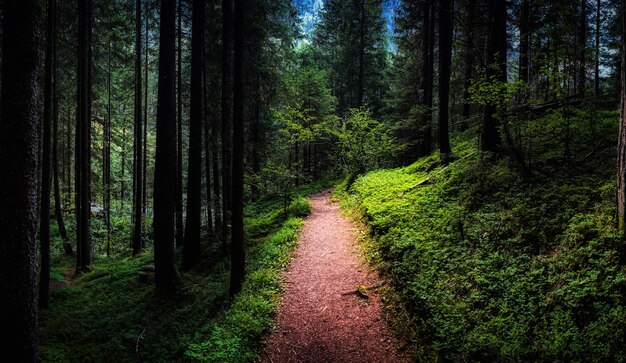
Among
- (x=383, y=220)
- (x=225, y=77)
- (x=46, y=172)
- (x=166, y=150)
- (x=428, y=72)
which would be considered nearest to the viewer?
(x=166, y=150)

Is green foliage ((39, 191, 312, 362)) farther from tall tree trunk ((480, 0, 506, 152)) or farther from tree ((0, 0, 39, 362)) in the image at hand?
tall tree trunk ((480, 0, 506, 152))

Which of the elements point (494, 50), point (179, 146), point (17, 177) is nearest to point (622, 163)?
point (494, 50)

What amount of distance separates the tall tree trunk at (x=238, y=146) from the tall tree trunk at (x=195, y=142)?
3473mm

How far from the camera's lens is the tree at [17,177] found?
12.3ft

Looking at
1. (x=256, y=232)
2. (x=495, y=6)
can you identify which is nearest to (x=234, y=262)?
(x=256, y=232)

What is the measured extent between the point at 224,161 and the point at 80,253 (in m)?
7.18

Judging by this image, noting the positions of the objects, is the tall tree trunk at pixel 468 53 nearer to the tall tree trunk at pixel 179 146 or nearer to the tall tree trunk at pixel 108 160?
the tall tree trunk at pixel 179 146

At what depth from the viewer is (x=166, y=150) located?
8398 mm

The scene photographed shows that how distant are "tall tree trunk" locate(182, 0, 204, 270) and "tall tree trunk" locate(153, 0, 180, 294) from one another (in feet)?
5.38

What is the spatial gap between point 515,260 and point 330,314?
352 centimetres

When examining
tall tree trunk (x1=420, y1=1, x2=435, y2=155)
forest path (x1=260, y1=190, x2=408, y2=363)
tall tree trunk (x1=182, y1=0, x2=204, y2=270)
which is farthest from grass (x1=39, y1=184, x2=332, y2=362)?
tall tree trunk (x1=420, y1=1, x2=435, y2=155)

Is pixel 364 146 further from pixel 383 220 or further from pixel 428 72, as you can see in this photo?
pixel 383 220

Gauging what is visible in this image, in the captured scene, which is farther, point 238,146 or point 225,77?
point 225,77

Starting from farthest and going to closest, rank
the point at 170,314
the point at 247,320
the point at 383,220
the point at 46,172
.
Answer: the point at 383,220, the point at 46,172, the point at 170,314, the point at 247,320
